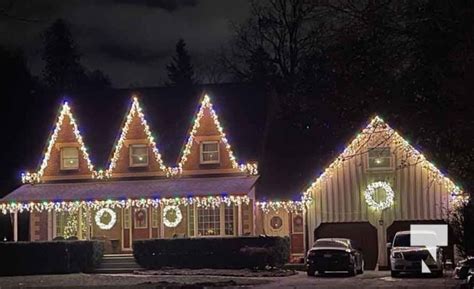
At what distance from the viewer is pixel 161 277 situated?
124 feet

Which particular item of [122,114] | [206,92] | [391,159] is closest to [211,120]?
[206,92]

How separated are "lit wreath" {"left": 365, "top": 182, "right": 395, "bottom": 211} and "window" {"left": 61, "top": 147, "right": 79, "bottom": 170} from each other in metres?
15.2

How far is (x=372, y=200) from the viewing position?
140 ft

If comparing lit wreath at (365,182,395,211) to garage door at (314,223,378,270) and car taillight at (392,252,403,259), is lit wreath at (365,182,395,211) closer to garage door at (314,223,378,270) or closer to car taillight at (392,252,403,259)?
garage door at (314,223,378,270)

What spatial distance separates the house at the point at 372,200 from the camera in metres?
42.1

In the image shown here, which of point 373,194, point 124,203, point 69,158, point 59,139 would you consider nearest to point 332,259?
point 373,194

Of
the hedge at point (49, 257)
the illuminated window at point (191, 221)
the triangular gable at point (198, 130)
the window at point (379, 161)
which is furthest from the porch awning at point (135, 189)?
the window at point (379, 161)

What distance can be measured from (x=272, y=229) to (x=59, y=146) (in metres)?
11.5

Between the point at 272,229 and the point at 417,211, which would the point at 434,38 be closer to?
the point at 417,211

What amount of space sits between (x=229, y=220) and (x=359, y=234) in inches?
269

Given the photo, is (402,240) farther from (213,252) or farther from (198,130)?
(198,130)

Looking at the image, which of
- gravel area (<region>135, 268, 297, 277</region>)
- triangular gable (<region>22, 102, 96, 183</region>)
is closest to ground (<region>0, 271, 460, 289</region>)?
gravel area (<region>135, 268, 297, 277</region>)

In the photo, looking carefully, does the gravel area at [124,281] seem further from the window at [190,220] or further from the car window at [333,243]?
the window at [190,220]

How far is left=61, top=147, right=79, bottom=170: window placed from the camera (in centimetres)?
4878
